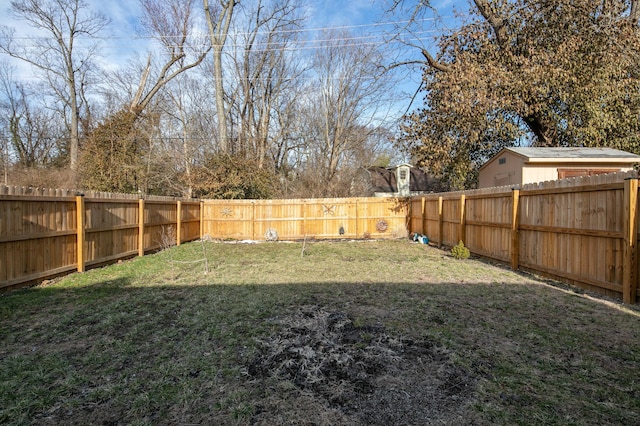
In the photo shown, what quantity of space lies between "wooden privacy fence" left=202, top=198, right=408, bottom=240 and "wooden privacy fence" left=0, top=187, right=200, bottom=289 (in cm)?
404

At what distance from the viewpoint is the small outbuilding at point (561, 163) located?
9.28 metres

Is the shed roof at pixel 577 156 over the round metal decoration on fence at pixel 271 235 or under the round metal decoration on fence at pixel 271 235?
over

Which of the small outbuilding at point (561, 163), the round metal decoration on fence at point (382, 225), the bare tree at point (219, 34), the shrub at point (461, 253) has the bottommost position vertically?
the shrub at point (461, 253)

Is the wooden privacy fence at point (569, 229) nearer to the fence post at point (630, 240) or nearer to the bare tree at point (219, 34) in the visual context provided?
the fence post at point (630, 240)

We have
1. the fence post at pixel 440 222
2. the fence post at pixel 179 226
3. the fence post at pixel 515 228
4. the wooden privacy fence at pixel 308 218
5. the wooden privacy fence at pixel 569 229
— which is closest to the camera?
the wooden privacy fence at pixel 569 229

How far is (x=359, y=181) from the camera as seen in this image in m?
21.6

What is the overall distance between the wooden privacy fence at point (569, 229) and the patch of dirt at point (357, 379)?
316cm

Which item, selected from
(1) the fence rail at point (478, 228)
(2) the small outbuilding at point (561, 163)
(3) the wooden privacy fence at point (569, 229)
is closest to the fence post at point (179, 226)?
(1) the fence rail at point (478, 228)

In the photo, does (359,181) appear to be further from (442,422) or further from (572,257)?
(442,422)

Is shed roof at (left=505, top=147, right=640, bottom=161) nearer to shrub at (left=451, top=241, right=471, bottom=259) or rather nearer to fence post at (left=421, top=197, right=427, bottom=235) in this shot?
fence post at (left=421, top=197, right=427, bottom=235)

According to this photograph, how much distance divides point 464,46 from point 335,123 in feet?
29.0

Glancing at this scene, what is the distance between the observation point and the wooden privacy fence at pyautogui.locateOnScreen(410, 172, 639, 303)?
4.14m

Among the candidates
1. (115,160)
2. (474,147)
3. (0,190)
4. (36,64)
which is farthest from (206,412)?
(36,64)

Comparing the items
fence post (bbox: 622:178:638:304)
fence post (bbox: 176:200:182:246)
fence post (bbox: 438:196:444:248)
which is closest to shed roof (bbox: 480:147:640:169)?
fence post (bbox: 438:196:444:248)
